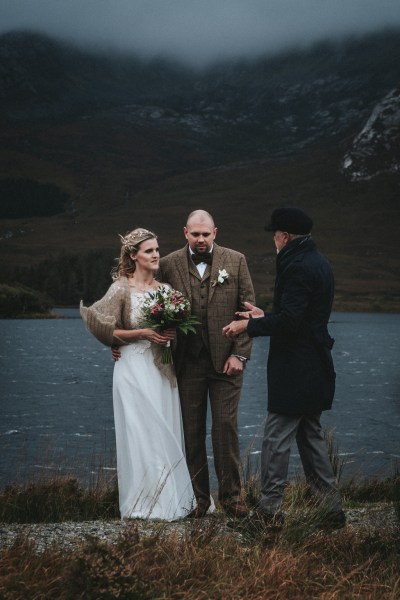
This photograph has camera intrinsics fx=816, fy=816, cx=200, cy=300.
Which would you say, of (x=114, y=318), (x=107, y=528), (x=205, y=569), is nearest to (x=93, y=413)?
(x=114, y=318)

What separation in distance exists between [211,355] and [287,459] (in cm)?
140

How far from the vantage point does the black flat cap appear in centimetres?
673

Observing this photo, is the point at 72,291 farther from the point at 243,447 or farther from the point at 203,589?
the point at 203,589

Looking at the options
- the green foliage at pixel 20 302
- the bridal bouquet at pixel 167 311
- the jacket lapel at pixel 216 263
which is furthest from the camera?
the green foliage at pixel 20 302

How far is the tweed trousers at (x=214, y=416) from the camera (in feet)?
25.4

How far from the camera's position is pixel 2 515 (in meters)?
8.37

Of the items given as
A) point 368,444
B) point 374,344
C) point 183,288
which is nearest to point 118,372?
point 183,288

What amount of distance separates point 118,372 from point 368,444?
1985 cm

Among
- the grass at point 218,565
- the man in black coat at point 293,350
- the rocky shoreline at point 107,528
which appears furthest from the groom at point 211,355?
the man in black coat at point 293,350

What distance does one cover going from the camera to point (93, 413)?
34250mm

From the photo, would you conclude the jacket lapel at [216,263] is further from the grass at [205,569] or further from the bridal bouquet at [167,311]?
the grass at [205,569]

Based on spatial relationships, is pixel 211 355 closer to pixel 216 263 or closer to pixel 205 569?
pixel 216 263

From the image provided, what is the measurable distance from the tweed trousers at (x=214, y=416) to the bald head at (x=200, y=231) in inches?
39.7

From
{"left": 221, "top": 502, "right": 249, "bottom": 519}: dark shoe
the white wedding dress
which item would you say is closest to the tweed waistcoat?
the white wedding dress
